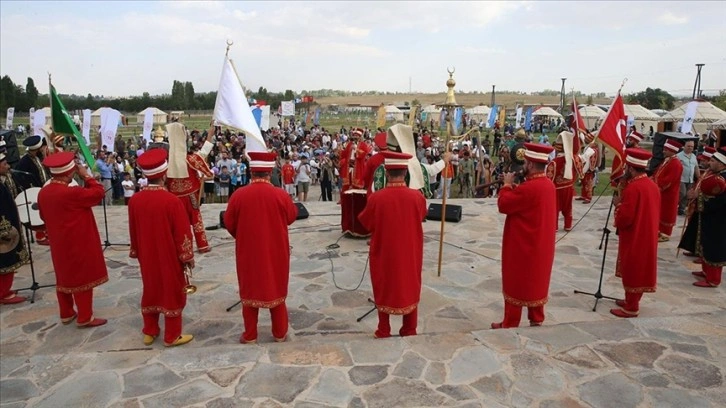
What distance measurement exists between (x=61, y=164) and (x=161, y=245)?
1625mm

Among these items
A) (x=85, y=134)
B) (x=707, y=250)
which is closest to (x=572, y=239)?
(x=707, y=250)

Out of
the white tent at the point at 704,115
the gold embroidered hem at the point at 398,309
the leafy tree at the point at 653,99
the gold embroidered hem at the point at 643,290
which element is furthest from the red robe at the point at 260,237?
the leafy tree at the point at 653,99

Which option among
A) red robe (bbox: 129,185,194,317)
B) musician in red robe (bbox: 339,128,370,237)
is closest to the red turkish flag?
musician in red robe (bbox: 339,128,370,237)

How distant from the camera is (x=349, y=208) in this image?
957 cm

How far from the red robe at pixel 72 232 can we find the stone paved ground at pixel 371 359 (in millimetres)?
728

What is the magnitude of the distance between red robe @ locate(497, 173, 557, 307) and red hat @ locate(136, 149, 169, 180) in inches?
140

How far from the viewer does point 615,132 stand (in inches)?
270

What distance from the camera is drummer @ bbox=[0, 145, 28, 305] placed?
6516mm

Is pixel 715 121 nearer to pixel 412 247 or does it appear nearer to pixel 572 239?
pixel 572 239

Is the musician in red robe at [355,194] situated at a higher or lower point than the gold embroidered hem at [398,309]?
higher

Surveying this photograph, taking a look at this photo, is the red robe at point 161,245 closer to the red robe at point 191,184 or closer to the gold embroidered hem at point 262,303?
the gold embroidered hem at point 262,303

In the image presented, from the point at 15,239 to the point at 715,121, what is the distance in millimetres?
33037

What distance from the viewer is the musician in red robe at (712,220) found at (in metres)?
6.72

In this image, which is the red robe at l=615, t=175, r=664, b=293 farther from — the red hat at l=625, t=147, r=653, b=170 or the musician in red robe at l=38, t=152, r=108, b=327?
the musician in red robe at l=38, t=152, r=108, b=327
